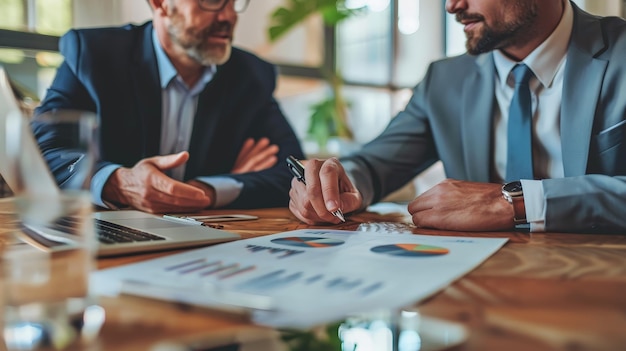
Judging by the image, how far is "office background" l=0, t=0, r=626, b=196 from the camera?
2.70 m

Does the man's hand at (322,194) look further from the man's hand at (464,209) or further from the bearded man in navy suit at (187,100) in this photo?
the bearded man in navy suit at (187,100)

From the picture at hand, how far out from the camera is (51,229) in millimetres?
479

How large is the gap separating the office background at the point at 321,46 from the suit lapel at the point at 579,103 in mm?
1847

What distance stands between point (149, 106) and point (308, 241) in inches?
47.7

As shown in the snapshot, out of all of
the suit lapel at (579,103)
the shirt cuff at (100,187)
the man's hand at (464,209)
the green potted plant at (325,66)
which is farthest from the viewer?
the green potted plant at (325,66)

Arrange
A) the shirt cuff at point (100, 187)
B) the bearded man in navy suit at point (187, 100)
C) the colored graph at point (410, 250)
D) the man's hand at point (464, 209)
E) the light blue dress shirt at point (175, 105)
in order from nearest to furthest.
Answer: the colored graph at point (410, 250) < the man's hand at point (464, 209) < the shirt cuff at point (100, 187) < the bearded man in navy suit at point (187, 100) < the light blue dress shirt at point (175, 105)

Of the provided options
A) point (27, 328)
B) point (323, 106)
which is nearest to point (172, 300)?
point (27, 328)

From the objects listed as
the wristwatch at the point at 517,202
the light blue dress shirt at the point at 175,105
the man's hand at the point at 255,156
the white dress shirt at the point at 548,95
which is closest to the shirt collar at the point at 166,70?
the light blue dress shirt at the point at 175,105

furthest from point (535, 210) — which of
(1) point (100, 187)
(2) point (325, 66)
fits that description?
(2) point (325, 66)

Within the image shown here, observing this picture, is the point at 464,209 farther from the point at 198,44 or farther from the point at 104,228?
the point at 198,44

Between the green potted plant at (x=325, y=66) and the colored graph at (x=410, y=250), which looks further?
the green potted plant at (x=325, y=66)

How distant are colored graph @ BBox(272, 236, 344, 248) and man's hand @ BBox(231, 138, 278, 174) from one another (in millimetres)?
1057

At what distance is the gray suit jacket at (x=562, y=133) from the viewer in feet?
3.39

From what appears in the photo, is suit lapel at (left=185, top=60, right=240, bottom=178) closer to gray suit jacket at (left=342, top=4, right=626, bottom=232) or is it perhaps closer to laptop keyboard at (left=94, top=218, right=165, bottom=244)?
gray suit jacket at (left=342, top=4, right=626, bottom=232)
